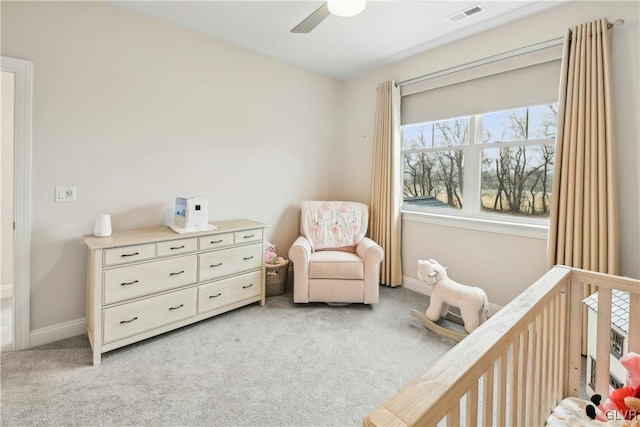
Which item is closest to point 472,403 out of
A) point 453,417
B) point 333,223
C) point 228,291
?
point 453,417

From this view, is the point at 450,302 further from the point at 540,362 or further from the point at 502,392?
the point at 502,392

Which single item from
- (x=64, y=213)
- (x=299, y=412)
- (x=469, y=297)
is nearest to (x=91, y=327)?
(x=64, y=213)

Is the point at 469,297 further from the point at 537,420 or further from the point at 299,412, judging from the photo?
the point at 299,412

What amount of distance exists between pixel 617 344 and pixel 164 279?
2.76 m

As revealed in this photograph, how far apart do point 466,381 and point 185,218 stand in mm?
2296

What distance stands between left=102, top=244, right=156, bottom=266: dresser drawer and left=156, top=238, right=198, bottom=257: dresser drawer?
0.05 metres

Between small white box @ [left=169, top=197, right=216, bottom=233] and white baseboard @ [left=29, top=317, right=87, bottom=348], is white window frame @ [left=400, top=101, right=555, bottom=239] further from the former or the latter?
white baseboard @ [left=29, top=317, right=87, bottom=348]

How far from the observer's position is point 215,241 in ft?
8.32

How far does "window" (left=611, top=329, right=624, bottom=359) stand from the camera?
149 centimetres

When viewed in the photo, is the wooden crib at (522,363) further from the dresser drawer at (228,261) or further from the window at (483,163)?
the dresser drawer at (228,261)

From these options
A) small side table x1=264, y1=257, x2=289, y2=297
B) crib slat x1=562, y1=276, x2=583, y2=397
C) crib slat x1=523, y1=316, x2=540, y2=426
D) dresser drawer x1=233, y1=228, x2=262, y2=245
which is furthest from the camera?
small side table x1=264, y1=257, x2=289, y2=297

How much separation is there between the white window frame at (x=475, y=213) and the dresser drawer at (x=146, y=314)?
95.5 inches

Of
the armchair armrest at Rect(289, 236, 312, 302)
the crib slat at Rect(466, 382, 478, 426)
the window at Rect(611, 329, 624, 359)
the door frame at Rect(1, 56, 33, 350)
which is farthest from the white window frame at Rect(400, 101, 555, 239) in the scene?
the door frame at Rect(1, 56, 33, 350)

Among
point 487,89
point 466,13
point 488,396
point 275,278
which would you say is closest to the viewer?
point 488,396
